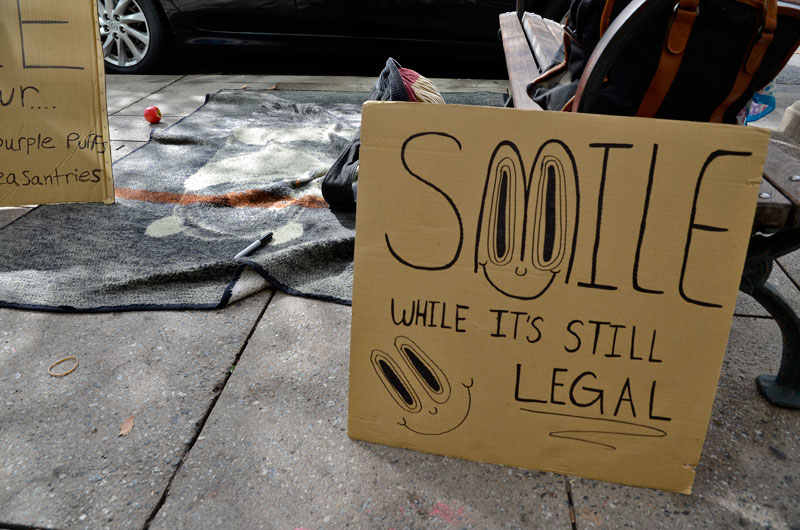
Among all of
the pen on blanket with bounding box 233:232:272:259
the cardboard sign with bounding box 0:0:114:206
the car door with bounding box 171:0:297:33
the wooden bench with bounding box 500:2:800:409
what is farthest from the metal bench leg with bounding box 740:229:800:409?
the car door with bounding box 171:0:297:33

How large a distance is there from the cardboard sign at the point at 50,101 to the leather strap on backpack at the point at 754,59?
2.48 m

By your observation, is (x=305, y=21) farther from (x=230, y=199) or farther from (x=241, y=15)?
(x=230, y=199)

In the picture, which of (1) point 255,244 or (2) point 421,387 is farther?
(1) point 255,244

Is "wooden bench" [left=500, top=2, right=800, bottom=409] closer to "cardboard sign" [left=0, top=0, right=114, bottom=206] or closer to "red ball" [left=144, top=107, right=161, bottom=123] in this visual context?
"cardboard sign" [left=0, top=0, right=114, bottom=206]

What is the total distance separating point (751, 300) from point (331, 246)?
164 centimetres

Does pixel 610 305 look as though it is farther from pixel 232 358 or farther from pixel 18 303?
pixel 18 303

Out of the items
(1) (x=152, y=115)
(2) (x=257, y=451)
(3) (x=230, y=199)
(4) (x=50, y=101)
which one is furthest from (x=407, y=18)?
(2) (x=257, y=451)

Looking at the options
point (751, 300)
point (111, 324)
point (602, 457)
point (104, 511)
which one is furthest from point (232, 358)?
point (751, 300)

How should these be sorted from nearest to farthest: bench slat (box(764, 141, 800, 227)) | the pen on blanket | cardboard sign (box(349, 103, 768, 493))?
cardboard sign (box(349, 103, 768, 493)) < bench slat (box(764, 141, 800, 227)) < the pen on blanket

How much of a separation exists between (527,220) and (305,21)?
433 cm

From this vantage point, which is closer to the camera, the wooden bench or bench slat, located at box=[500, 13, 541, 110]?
the wooden bench

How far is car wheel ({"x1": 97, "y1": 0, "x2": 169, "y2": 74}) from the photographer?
5.11 metres

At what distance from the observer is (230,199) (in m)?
3.12

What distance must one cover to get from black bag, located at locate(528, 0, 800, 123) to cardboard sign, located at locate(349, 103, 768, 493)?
0.38 m
